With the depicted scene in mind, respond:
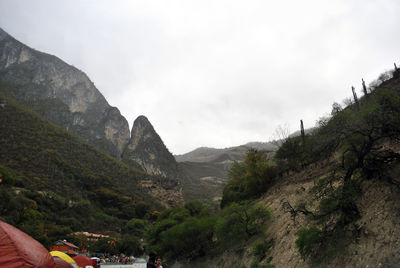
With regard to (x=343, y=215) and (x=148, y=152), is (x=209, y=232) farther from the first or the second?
(x=148, y=152)

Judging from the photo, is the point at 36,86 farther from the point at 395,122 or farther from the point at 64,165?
the point at 395,122

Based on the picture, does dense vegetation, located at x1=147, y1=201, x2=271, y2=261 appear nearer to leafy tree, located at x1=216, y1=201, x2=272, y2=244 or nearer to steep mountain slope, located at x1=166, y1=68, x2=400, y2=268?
leafy tree, located at x1=216, y1=201, x2=272, y2=244

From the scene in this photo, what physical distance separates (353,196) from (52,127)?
392 feet

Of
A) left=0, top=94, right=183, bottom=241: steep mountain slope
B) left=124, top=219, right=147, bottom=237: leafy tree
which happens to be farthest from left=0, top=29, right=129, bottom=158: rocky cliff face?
left=124, top=219, right=147, bottom=237: leafy tree

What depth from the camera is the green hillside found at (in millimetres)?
59697

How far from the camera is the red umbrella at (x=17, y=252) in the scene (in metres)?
6.10

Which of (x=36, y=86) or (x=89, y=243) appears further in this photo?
(x=36, y=86)

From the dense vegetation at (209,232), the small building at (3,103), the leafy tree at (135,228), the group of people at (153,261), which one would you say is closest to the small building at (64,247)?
the dense vegetation at (209,232)

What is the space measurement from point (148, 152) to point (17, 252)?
176159 millimetres

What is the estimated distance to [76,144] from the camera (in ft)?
375

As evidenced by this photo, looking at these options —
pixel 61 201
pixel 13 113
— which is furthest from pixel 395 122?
pixel 13 113

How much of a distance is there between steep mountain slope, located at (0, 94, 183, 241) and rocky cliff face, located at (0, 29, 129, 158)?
47.2m

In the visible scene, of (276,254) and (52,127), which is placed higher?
(52,127)

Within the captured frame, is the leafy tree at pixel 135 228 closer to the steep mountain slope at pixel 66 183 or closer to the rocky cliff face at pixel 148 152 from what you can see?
the steep mountain slope at pixel 66 183
